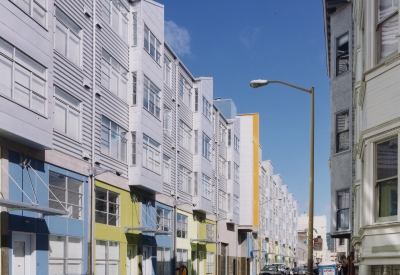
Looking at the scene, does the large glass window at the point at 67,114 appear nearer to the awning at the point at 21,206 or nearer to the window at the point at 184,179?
the awning at the point at 21,206

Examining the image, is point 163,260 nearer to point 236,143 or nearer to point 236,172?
point 236,172

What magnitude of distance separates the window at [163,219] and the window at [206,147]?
27.4 feet

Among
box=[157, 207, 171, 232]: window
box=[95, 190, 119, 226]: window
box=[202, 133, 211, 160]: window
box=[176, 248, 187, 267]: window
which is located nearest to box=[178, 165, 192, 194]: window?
box=[157, 207, 171, 232]: window

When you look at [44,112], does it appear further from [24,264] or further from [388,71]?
[388,71]

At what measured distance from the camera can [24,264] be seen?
59.5 feet

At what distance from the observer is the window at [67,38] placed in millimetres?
21062

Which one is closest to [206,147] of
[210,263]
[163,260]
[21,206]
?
[210,263]

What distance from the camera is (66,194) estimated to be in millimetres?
21016

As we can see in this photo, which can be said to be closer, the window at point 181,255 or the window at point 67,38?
the window at point 67,38

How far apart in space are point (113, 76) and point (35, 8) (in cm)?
738

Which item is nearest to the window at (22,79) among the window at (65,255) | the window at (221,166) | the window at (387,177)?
the window at (65,255)

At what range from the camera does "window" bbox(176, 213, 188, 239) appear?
117ft

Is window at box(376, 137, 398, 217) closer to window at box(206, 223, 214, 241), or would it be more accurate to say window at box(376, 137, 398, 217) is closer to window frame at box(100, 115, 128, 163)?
window frame at box(100, 115, 128, 163)

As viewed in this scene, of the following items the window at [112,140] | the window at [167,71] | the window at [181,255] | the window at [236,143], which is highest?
the window at [167,71]
